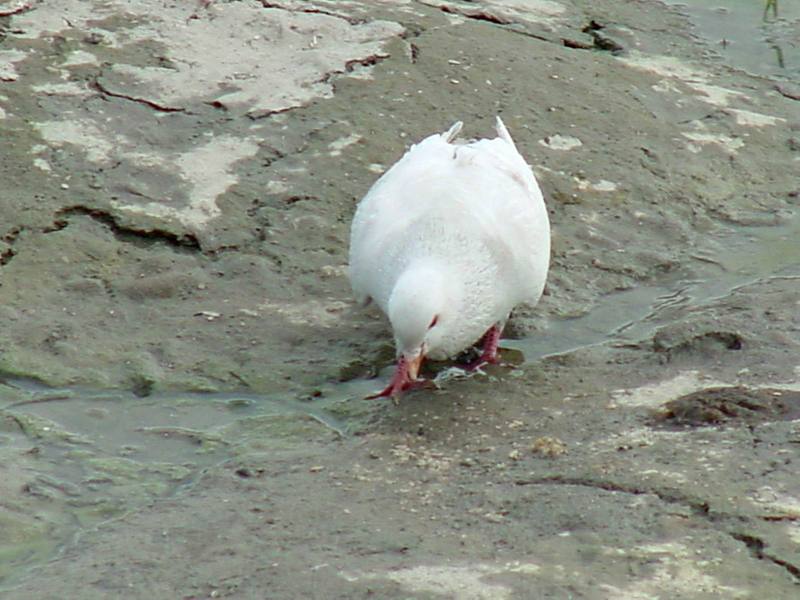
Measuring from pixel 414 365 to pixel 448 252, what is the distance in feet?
1.29

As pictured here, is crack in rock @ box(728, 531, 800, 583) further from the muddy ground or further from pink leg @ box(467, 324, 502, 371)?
pink leg @ box(467, 324, 502, 371)

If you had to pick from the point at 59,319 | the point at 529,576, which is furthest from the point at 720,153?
the point at 529,576

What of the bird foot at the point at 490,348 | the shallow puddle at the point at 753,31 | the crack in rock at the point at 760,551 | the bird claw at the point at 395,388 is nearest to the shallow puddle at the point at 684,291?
the bird foot at the point at 490,348

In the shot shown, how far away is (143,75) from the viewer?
6.92 m

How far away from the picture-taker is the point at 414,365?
16.2ft

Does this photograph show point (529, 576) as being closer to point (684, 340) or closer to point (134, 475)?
point (134, 475)

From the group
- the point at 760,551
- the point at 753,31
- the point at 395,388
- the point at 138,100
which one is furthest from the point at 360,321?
the point at 753,31

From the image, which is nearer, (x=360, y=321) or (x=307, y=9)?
(x=360, y=321)

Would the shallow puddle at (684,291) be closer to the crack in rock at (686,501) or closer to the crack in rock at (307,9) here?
the crack in rock at (686,501)

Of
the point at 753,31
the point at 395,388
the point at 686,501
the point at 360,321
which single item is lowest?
the point at 360,321

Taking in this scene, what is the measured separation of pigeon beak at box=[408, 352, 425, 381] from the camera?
4914mm

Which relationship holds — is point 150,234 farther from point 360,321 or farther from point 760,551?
point 760,551

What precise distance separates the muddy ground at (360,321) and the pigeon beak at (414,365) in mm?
122

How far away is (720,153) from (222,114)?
7.75 feet
